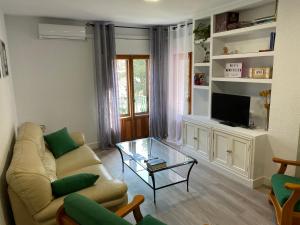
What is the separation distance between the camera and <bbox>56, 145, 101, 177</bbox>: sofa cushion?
2729 mm

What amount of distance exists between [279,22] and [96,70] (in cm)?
306

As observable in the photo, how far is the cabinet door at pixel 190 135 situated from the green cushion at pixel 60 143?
1902 millimetres

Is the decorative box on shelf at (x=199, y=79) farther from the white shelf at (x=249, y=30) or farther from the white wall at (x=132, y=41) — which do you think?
the white wall at (x=132, y=41)

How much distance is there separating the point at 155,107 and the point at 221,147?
2.05 metres

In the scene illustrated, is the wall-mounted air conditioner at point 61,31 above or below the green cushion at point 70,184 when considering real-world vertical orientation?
above

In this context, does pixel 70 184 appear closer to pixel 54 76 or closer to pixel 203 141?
pixel 203 141

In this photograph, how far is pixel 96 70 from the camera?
4.36 m

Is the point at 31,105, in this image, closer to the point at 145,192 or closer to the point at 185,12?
the point at 145,192

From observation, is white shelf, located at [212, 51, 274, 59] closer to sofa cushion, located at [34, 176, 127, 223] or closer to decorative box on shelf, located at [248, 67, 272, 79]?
decorative box on shelf, located at [248, 67, 272, 79]

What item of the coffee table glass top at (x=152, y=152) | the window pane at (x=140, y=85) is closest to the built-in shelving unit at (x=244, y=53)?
the coffee table glass top at (x=152, y=152)

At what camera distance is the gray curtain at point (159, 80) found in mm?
4867

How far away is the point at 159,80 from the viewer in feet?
16.5

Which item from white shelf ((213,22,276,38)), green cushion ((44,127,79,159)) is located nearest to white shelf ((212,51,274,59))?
white shelf ((213,22,276,38))

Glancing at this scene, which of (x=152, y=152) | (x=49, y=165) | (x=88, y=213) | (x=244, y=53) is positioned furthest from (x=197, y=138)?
(x=88, y=213)
